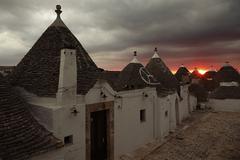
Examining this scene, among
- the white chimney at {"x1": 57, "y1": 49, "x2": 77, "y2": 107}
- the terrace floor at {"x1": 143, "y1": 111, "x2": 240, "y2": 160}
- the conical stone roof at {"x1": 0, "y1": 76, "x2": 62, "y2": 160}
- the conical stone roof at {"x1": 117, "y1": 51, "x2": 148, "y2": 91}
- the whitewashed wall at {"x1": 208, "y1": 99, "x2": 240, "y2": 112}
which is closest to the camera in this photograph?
the conical stone roof at {"x1": 0, "y1": 76, "x2": 62, "y2": 160}

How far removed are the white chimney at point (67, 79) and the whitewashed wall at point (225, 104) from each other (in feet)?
87.6

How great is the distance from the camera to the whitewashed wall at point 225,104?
3066cm

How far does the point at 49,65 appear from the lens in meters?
11.1

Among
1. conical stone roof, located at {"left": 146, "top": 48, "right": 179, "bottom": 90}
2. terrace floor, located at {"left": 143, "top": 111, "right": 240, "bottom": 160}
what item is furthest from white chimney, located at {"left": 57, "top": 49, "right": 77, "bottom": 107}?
conical stone roof, located at {"left": 146, "top": 48, "right": 179, "bottom": 90}

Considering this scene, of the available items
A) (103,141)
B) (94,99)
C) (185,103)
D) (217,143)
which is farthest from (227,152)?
(185,103)

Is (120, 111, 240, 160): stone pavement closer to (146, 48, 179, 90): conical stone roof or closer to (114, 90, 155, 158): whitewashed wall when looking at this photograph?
(114, 90, 155, 158): whitewashed wall

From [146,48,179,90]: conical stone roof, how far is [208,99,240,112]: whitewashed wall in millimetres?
10471

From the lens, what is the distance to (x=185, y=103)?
1072 inches

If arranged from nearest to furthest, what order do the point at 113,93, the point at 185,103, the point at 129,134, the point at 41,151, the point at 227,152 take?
the point at 41,151
the point at 113,93
the point at 129,134
the point at 227,152
the point at 185,103

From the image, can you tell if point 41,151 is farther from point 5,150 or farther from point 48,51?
point 48,51

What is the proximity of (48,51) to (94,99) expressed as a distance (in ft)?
10.8

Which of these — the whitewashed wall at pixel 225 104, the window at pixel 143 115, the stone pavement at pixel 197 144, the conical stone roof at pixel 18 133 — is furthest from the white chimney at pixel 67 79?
the whitewashed wall at pixel 225 104

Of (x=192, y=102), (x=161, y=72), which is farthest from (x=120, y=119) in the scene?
(x=192, y=102)

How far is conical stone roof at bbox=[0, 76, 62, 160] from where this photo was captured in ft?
23.4
